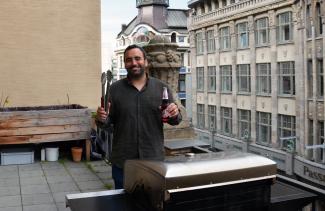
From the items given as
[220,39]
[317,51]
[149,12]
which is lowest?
[317,51]

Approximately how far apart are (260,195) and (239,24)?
3110cm

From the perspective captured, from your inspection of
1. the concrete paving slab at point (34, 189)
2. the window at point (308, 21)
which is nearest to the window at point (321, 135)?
the window at point (308, 21)

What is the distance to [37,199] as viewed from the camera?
485 centimetres

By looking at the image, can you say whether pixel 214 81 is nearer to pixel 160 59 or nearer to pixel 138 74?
pixel 160 59

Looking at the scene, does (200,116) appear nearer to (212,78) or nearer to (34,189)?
(212,78)

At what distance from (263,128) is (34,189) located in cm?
2533

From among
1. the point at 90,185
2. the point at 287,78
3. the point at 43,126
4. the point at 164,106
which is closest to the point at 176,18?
the point at 287,78

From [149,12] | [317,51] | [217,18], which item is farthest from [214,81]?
[149,12]

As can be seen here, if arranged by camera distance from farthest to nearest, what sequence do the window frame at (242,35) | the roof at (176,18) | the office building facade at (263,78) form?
the roof at (176,18) → the window frame at (242,35) → the office building facade at (263,78)

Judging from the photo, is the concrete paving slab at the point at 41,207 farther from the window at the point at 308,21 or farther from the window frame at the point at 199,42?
the window frame at the point at 199,42

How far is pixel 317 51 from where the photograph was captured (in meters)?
22.3

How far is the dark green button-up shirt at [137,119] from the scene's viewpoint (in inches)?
98.4

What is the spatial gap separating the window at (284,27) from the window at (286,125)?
4618 millimetres

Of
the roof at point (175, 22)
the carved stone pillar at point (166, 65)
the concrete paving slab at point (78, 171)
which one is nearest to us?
the carved stone pillar at point (166, 65)
